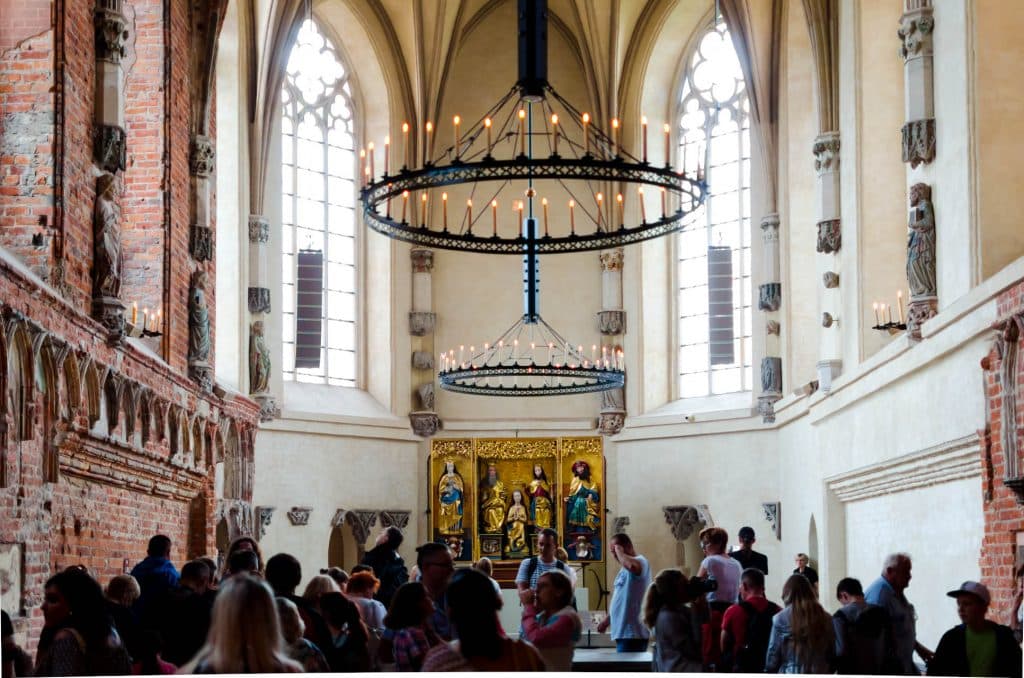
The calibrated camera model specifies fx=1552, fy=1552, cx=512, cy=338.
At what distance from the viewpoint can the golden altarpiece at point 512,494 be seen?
23.0 meters

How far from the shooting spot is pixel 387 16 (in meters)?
23.8

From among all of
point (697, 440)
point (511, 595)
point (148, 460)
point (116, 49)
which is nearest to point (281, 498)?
point (511, 595)

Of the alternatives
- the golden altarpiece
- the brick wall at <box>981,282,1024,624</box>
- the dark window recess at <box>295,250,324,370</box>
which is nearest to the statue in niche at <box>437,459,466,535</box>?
the golden altarpiece

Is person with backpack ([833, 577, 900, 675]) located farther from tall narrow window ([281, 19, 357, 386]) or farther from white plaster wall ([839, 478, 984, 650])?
tall narrow window ([281, 19, 357, 386])

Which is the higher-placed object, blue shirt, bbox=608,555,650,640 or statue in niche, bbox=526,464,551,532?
statue in niche, bbox=526,464,551,532

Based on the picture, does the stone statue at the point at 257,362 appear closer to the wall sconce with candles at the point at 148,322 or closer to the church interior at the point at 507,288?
the church interior at the point at 507,288

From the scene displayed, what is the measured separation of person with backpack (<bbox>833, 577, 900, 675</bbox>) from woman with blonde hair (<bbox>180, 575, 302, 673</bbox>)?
3.89 metres

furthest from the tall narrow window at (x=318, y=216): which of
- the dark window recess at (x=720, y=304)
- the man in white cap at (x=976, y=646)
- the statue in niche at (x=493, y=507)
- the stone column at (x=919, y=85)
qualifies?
the man in white cap at (x=976, y=646)

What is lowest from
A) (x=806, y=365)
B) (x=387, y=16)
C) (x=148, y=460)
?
(x=148, y=460)

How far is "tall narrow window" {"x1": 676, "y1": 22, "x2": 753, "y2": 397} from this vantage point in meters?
23.2

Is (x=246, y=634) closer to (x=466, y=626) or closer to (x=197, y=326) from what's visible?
(x=466, y=626)

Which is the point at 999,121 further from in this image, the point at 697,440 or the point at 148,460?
the point at 697,440

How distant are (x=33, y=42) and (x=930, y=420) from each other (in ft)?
25.9

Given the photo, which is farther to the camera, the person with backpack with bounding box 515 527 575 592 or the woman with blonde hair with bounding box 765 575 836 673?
the person with backpack with bounding box 515 527 575 592
